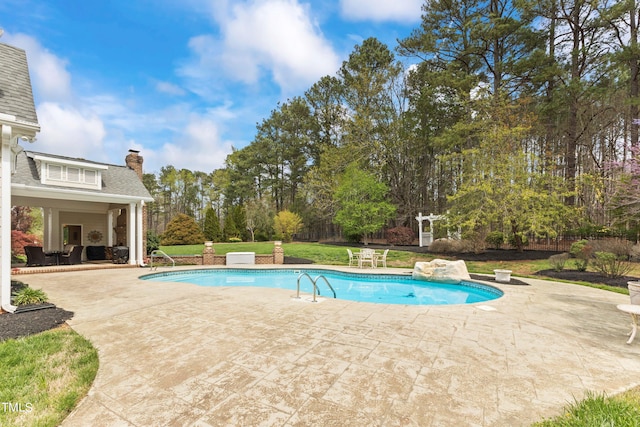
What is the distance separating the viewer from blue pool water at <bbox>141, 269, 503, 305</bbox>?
798 cm

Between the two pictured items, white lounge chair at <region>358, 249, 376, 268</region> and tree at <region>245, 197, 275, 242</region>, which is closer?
white lounge chair at <region>358, 249, 376, 268</region>

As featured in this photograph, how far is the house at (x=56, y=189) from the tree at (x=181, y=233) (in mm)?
6327

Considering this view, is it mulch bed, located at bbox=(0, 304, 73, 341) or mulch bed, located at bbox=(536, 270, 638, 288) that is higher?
mulch bed, located at bbox=(0, 304, 73, 341)

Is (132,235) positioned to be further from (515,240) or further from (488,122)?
(488,122)

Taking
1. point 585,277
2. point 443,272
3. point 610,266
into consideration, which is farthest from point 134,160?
point 610,266

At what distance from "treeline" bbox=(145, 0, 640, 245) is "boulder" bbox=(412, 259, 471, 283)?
14.7 feet

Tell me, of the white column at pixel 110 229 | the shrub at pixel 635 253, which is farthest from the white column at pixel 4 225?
the shrub at pixel 635 253

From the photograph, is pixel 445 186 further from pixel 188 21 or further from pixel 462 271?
pixel 188 21

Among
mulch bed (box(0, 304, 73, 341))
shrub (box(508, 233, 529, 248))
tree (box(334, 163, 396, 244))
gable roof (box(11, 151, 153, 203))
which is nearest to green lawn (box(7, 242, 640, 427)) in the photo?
mulch bed (box(0, 304, 73, 341))

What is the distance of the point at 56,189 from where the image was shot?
34.1 feet

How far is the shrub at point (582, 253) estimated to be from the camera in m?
9.73

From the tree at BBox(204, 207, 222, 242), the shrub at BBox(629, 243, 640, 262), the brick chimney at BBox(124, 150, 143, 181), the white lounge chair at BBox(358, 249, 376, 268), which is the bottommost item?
the white lounge chair at BBox(358, 249, 376, 268)

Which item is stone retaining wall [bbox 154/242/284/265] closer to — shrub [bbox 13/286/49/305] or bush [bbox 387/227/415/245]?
shrub [bbox 13/286/49/305]

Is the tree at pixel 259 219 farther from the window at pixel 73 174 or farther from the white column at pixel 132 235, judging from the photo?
the window at pixel 73 174
